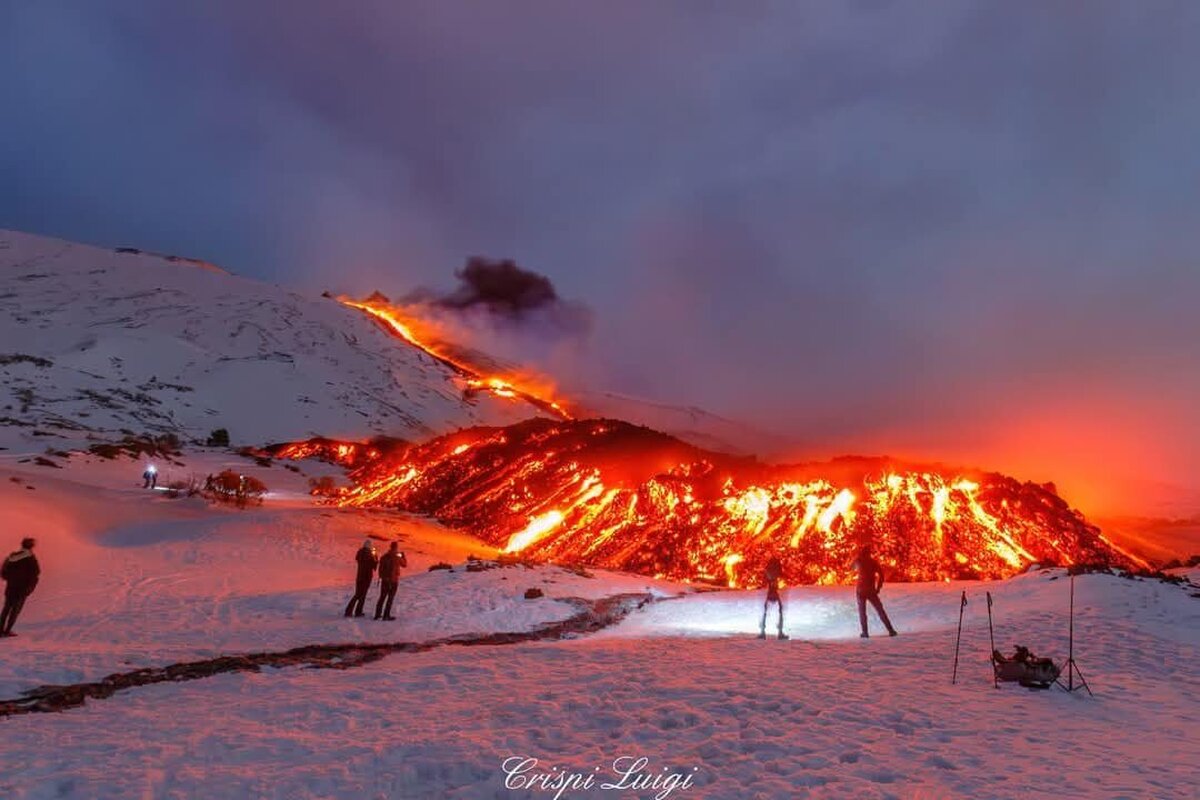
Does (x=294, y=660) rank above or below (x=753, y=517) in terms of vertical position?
below

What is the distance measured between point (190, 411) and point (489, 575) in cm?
7113

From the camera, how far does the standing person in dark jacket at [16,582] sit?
1304cm

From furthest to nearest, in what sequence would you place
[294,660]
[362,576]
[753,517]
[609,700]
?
1. [753,517]
2. [362,576]
3. [294,660]
4. [609,700]

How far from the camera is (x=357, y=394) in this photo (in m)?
97.4

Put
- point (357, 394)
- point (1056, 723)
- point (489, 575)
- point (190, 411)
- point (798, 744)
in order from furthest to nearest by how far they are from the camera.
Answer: point (357, 394) → point (190, 411) → point (489, 575) → point (1056, 723) → point (798, 744)

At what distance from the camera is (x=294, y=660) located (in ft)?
40.3

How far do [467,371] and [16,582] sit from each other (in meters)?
116

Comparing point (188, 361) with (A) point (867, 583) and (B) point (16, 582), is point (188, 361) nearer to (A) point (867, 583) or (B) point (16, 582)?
(B) point (16, 582)

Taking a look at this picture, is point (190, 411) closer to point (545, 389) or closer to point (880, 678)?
point (545, 389)

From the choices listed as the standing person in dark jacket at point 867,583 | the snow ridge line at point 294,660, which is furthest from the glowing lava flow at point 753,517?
the snow ridge line at point 294,660

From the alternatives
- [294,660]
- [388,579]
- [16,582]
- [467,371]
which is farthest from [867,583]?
[467,371]

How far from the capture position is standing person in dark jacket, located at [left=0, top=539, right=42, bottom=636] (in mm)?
13039

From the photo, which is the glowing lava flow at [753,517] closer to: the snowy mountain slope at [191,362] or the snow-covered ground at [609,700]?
the snow-covered ground at [609,700]

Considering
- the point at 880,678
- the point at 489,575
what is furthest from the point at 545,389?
the point at 880,678
